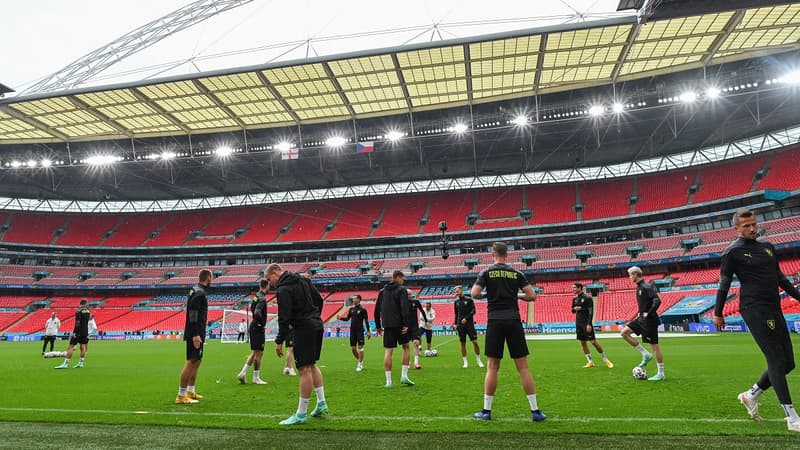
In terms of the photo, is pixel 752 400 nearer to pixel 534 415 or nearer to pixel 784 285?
pixel 784 285

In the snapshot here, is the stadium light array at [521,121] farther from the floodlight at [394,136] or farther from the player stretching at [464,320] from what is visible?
the player stretching at [464,320]

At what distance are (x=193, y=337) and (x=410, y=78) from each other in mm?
28515

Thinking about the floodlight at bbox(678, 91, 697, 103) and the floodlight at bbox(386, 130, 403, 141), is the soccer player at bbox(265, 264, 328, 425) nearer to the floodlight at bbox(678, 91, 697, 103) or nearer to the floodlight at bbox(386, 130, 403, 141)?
the floodlight at bbox(386, 130, 403, 141)

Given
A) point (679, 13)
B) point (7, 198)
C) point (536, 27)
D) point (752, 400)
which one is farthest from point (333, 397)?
point (7, 198)

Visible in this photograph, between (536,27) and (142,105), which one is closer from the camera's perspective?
(536,27)

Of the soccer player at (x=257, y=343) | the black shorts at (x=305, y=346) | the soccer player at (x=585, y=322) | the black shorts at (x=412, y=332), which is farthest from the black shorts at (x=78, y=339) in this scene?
the soccer player at (x=585, y=322)

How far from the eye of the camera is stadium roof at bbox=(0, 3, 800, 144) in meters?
→ 27.0

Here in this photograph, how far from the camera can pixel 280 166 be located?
51.0 meters

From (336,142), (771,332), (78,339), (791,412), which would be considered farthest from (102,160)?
(791,412)

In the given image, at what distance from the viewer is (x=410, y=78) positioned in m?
32.6

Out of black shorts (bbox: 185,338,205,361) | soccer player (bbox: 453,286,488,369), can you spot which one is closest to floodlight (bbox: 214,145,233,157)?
soccer player (bbox: 453,286,488,369)

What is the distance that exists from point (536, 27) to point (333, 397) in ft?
81.6

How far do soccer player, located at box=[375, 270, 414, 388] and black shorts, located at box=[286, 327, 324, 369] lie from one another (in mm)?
2987

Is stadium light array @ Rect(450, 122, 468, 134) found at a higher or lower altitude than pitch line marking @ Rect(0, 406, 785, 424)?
higher
